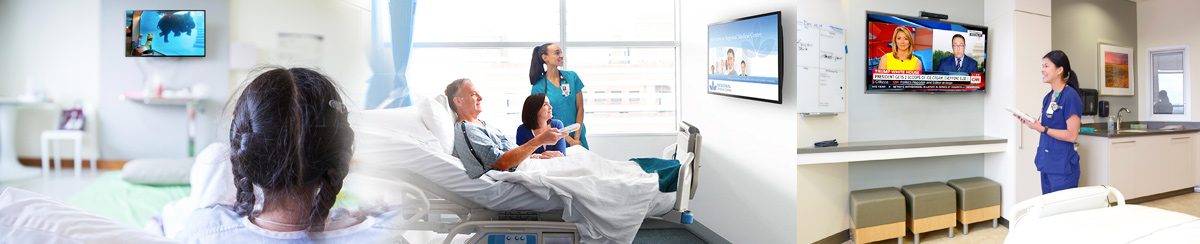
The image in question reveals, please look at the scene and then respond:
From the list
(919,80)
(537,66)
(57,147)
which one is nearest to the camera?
(57,147)

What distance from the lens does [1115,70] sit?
1.90 metres

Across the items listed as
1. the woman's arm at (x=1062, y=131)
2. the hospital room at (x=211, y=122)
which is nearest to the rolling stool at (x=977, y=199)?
the woman's arm at (x=1062, y=131)

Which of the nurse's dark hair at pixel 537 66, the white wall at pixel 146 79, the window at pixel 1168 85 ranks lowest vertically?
the white wall at pixel 146 79

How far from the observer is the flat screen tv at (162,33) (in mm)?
383

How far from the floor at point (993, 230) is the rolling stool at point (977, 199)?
30 millimetres

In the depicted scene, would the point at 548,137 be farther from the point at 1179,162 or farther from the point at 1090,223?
the point at 1179,162

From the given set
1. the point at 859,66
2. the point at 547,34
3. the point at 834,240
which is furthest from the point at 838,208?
the point at 547,34

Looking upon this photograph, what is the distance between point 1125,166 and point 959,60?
2.70 feet

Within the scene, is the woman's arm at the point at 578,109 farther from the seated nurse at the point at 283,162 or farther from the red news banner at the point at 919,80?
the seated nurse at the point at 283,162

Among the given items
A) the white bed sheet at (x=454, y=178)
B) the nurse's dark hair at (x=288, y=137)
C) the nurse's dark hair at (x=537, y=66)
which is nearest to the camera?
the nurse's dark hair at (x=288, y=137)

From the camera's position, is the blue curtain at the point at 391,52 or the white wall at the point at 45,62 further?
the blue curtain at the point at 391,52

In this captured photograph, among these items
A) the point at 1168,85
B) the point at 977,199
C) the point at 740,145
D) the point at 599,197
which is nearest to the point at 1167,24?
the point at 1168,85

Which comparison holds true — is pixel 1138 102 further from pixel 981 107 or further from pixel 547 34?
pixel 547 34

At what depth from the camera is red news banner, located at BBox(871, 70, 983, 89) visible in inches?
71.6
